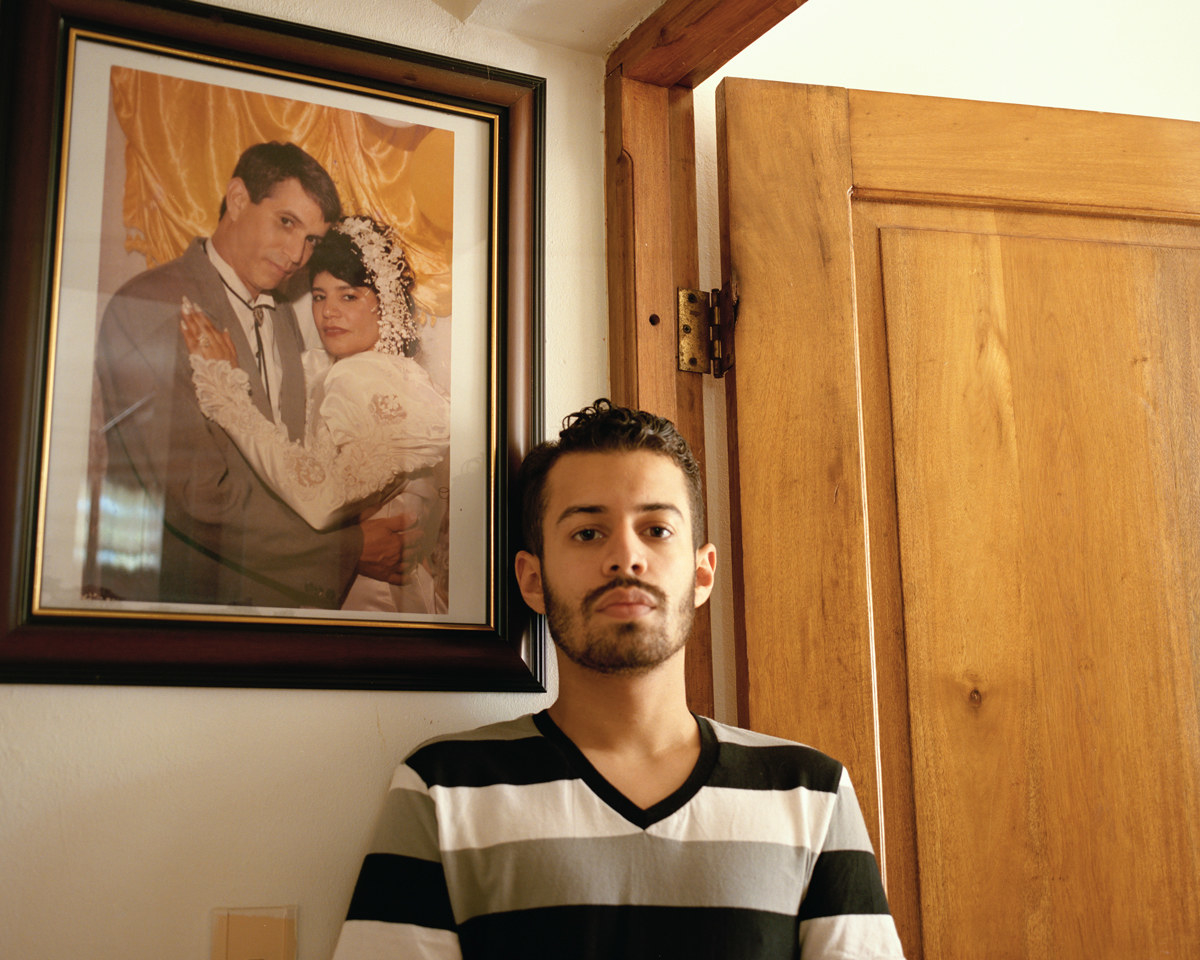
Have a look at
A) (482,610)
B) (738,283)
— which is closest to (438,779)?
(482,610)

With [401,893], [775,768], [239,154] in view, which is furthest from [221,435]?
[775,768]

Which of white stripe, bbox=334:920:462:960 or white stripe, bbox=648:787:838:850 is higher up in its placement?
white stripe, bbox=648:787:838:850

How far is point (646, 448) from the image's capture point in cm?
133

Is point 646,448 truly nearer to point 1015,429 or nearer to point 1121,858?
point 1015,429

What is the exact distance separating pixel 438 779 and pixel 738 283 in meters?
0.80

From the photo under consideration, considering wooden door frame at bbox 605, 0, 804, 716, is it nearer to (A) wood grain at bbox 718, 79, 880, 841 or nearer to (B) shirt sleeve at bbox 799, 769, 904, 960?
(A) wood grain at bbox 718, 79, 880, 841

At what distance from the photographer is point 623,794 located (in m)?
1.19

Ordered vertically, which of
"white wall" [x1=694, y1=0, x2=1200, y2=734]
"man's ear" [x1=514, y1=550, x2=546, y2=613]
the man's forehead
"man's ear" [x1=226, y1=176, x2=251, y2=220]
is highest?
"white wall" [x1=694, y1=0, x2=1200, y2=734]

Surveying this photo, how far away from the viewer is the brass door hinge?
1492mm

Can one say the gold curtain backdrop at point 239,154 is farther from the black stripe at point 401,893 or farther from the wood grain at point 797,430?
the black stripe at point 401,893

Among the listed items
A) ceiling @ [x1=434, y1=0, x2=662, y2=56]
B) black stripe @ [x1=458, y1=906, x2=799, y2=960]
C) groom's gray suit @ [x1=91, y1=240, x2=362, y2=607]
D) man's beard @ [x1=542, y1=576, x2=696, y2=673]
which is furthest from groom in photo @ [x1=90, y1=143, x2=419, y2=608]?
black stripe @ [x1=458, y1=906, x2=799, y2=960]

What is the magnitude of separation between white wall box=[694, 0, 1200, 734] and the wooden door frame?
0.05 meters

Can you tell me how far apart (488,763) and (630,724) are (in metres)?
0.18

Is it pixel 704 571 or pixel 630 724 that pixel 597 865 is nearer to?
pixel 630 724
